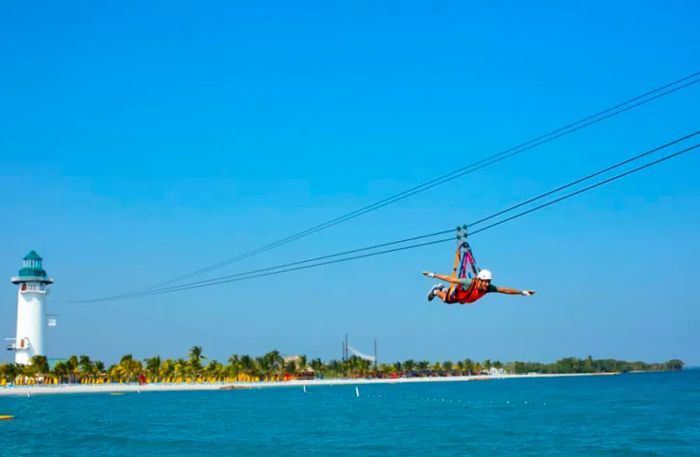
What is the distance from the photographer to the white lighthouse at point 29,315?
160625 mm

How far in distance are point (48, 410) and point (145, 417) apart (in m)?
25.5

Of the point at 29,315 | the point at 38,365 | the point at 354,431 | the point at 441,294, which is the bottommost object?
the point at 354,431

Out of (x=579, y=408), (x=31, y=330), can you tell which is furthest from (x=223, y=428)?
(x=31, y=330)

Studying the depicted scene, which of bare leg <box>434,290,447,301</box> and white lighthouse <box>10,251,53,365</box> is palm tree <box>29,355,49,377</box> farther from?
bare leg <box>434,290,447,301</box>

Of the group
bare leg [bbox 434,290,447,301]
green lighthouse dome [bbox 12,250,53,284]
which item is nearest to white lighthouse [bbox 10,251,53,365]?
green lighthouse dome [bbox 12,250,53,284]

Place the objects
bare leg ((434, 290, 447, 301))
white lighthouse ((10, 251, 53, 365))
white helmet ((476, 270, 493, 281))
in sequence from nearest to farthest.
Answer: white helmet ((476, 270, 493, 281)) < bare leg ((434, 290, 447, 301)) < white lighthouse ((10, 251, 53, 365))

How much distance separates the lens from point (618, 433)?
3344 inches

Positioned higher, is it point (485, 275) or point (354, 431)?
point (485, 275)

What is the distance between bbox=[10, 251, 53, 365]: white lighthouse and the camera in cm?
16062

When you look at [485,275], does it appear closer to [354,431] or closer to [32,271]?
[354,431]

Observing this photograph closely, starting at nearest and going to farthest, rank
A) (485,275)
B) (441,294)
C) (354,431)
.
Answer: (485,275), (441,294), (354,431)

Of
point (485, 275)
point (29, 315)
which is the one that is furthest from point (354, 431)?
point (29, 315)

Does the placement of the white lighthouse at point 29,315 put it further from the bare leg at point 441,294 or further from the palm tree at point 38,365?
the bare leg at point 441,294

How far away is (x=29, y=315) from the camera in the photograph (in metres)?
160
